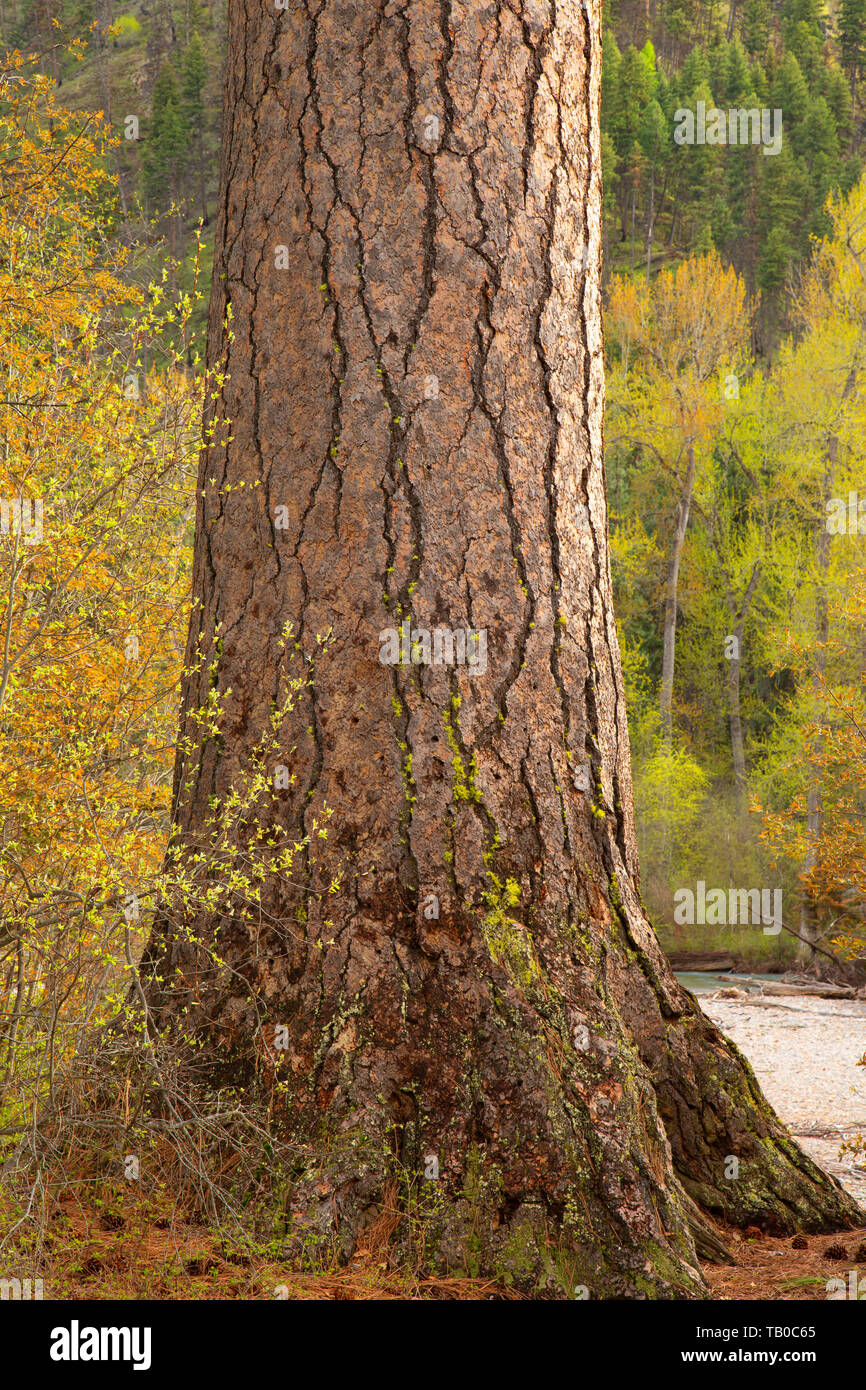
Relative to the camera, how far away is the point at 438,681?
2670 mm

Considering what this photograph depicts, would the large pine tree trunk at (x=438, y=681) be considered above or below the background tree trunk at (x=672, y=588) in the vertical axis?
below

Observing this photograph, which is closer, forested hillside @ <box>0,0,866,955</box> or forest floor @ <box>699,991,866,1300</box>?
forest floor @ <box>699,991,866,1300</box>

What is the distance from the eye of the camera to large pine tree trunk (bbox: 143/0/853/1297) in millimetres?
2492

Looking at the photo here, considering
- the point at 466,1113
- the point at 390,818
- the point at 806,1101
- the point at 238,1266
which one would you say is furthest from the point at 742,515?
the point at 238,1266

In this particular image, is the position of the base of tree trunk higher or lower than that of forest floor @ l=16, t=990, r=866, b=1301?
higher

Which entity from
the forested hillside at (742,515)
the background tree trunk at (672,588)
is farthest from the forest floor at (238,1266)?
the background tree trunk at (672,588)

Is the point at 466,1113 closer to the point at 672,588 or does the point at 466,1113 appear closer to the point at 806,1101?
the point at 806,1101

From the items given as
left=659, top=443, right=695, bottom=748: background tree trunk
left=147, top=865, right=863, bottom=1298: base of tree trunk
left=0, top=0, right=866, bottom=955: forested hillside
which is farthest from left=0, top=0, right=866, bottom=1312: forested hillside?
left=659, top=443, right=695, bottom=748: background tree trunk

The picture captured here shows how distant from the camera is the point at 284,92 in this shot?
287 centimetres

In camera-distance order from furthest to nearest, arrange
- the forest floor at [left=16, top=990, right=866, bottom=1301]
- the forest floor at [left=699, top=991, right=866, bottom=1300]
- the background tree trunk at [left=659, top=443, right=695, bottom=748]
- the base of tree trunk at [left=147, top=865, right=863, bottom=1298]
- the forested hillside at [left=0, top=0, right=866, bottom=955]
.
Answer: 1. the background tree trunk at [left=659, top=443, right=695, bottom=748]
2. the forested hillside at [left=0, top=0, right=866, bottom=955]
3. the forest floor at [left=699, top=991, right=866, bottom=1300]
4. the base of tree trunk at [left=147, top=865, right=863, bottom=1298]
5. the forest floor at [left=16, top=990, right=866, bottom=1301]

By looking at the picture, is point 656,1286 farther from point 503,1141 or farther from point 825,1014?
point 825,1014

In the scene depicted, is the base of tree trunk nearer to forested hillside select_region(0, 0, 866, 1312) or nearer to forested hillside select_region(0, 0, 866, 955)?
forested hillside select_region(0, 0, 866, 1312)

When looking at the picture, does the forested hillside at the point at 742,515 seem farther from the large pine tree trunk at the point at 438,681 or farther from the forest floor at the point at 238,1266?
the forest floor at the point at 238,1266

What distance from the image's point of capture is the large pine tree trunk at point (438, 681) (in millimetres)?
2492
